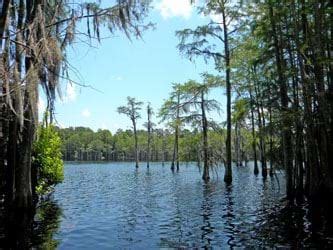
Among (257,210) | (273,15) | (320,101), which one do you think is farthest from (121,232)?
(273,15)

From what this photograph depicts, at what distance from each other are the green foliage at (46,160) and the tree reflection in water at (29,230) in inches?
86.9

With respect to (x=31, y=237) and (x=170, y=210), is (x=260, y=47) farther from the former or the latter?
(x=31, y=237)

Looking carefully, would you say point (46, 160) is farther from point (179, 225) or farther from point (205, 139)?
point (205, 139)

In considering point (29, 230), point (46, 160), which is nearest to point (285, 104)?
point (46, 160)

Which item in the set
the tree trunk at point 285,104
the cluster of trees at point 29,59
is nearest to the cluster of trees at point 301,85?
the tree trunk at point 285,104

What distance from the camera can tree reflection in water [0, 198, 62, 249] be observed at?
9.28 meters

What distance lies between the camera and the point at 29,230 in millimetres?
10805

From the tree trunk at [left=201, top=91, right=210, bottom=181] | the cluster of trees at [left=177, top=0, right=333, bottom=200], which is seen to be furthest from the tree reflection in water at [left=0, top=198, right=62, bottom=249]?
the tree trunk at [left=201, top=91, right=210, bottom=181]

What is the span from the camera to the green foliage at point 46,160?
1575cm

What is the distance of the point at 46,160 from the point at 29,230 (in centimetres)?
535

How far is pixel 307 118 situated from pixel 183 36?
45.1ft

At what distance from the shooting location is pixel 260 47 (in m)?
19.9

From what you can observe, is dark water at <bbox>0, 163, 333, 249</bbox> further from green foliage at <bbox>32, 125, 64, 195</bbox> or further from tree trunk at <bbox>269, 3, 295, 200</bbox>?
green foliage at <bbox>32, 125, 64, 195</bbox>

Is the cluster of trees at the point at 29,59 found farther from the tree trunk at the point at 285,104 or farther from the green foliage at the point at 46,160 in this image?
the tree trunk at the point at 285,104
